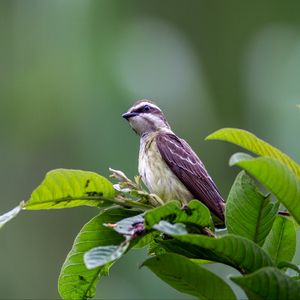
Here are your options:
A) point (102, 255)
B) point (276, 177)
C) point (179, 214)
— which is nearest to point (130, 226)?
point (179, 214)

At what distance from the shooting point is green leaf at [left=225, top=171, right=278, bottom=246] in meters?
2.70

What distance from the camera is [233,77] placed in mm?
13961

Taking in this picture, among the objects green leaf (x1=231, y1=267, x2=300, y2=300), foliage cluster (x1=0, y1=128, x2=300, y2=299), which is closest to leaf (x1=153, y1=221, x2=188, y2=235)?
foliage cluster (x1=0, y1=128, x2=300, y2=299)

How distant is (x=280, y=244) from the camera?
2850mm

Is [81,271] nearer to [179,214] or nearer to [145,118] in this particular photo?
[179,214]

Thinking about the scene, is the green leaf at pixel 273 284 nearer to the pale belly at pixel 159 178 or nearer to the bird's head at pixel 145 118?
the pale belly at pixel 159 178

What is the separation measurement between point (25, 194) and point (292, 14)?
5402 millimetres

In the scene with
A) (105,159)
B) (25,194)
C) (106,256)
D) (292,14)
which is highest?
(292,14)

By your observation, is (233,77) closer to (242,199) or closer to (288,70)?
(288,70)

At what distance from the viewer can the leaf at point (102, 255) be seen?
91.7 inches

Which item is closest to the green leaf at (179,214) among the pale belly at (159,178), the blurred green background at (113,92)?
the pale belly at (159,178)

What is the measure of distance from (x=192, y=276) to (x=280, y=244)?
0.50 meters

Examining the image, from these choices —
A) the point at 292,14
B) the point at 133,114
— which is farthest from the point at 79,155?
the point at 292,14

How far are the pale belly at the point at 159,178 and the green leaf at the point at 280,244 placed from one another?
195cm
